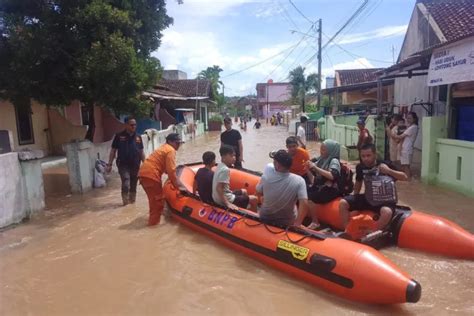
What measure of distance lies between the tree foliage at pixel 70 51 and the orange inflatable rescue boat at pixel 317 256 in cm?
368

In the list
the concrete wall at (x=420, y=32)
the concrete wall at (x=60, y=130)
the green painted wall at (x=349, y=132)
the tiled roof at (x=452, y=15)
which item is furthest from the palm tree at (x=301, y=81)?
the concrete wall at (x=60, y=130)

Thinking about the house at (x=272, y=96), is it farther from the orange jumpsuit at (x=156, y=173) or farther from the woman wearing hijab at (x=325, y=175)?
the woman wearing hijab at (x=325, y=175)

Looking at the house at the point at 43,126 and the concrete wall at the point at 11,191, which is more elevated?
the house at the point at 43,126

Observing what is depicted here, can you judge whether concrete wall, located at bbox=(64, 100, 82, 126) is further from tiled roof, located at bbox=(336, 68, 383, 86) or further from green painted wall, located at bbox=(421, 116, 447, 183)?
tiled roof, located at bbox=(336, 68, 383, 86)

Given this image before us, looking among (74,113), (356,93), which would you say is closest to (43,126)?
(74,113)

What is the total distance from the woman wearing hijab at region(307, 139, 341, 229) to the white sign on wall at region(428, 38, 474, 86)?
3364 mm

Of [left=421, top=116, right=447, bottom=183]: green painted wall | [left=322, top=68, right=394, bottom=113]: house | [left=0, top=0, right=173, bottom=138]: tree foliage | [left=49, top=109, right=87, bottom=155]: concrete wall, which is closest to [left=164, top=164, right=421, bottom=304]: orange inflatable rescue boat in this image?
[left=0, top=0, right=173, bottom=138]: tree foliage

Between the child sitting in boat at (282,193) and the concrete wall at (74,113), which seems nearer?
the child sitting in boat at (282,193)

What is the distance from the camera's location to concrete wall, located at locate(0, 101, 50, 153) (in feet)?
36.9

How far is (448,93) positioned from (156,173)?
276 inches

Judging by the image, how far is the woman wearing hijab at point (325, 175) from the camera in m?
5.25

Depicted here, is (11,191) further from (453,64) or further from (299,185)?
(453,64)

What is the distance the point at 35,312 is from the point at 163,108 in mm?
20379

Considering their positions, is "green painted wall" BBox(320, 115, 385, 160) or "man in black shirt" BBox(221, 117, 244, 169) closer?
"man in black shirt" BBox(221, 117, 244, 169)
